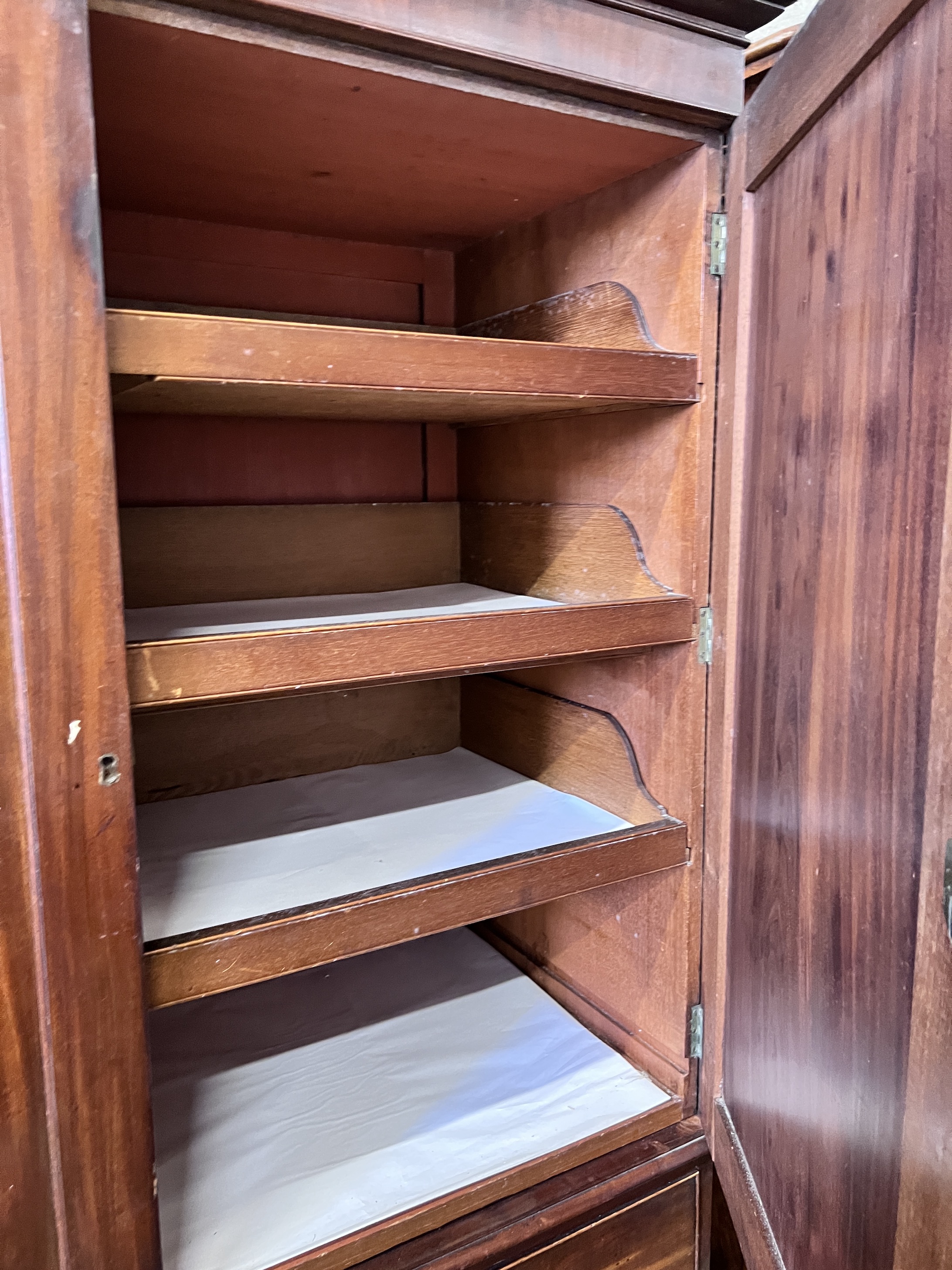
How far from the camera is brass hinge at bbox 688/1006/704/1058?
→ 1221 mm

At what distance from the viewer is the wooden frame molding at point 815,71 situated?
2.18ft

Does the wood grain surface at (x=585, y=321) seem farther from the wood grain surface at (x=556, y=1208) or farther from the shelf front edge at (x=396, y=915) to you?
the wood grain surface at (x=556, y=1208)

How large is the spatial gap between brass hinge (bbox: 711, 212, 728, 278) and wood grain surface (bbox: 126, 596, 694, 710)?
413 millimetres

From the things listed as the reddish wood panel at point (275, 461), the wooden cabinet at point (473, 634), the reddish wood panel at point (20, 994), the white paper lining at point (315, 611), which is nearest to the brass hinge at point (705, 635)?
the wooden cabinet at point (473, 634)

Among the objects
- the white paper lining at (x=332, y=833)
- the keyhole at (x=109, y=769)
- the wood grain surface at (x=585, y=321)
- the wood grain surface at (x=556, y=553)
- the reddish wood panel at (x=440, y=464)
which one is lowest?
the white paper lining at (x=332, y=833)

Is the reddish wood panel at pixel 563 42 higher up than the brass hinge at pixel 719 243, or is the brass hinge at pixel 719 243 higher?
the reddish wood panel at pixel 563 42

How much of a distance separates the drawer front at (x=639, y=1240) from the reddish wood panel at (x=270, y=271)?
144 centimetres

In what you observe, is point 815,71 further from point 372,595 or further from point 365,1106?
point 365,1106

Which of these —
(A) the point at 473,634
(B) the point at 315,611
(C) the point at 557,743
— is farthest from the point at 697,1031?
(B) the point at 315,611

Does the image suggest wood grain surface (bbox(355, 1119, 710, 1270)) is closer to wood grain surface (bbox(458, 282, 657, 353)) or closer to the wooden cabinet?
the wooden cabinet

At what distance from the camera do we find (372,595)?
4.83 feet

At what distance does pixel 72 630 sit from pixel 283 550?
77 cm

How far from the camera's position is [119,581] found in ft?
2.56

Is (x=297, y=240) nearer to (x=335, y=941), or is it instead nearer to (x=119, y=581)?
(x=119, y=581)
